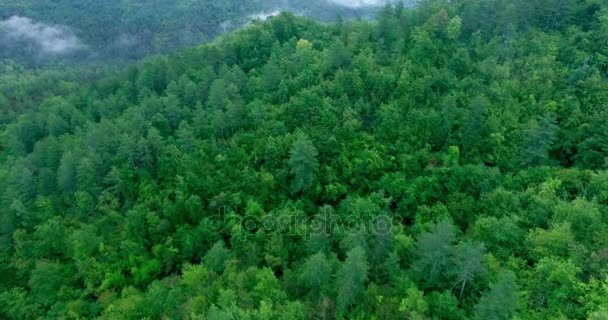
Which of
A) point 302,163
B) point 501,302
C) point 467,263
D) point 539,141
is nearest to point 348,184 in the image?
point 302,163

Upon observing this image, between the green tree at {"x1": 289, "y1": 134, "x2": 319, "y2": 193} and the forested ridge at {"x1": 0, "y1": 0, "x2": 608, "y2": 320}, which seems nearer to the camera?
the forested ridge at {"x1": 0, "y1": 0, "x2": 608, "y2": 320}

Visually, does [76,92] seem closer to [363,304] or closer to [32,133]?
[32,133]

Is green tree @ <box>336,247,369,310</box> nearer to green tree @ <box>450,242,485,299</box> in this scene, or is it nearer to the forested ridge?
the forested ridge

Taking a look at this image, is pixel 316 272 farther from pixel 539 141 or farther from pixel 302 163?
pixel 539 141

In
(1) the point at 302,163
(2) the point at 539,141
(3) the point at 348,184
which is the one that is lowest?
(3) the point at 348,184

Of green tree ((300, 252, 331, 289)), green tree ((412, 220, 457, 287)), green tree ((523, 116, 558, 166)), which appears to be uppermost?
green tree ((523, 116, 558, 166))

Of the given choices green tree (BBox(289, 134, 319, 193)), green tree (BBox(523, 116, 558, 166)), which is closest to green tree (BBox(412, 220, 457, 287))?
green tree (BBox(289, 134, 319, 193))

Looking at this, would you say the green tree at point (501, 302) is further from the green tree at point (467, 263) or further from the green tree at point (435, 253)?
the green tree at point (435, 253)

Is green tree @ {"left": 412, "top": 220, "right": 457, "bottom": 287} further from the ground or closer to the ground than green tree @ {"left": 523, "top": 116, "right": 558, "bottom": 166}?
closer to the ground

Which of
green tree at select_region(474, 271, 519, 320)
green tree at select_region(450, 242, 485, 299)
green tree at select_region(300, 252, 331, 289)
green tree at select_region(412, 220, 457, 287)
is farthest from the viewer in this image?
green tree at select_region(300, 252, 331, 289)
